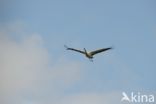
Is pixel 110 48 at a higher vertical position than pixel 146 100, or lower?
higher

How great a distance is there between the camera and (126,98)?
1557 centimetres

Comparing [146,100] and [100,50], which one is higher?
[100,50]

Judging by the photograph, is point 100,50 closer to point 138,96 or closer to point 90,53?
point 90,53

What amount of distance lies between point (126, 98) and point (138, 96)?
0.70 feet

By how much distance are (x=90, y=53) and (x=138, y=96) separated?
1251 mm

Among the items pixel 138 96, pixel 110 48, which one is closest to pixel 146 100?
pixel 138 96

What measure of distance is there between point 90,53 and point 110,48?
37 centimetres

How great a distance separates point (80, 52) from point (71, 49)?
0.17 metres

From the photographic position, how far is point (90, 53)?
1611cm

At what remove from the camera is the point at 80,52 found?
16.2 meters

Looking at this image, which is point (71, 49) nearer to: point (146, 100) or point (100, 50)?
point (100, 50)

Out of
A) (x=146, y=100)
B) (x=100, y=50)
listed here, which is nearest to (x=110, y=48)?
(x=100, y=50)

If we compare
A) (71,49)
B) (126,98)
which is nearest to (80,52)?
(71,49)

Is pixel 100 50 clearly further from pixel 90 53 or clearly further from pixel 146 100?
pixel 146 100
